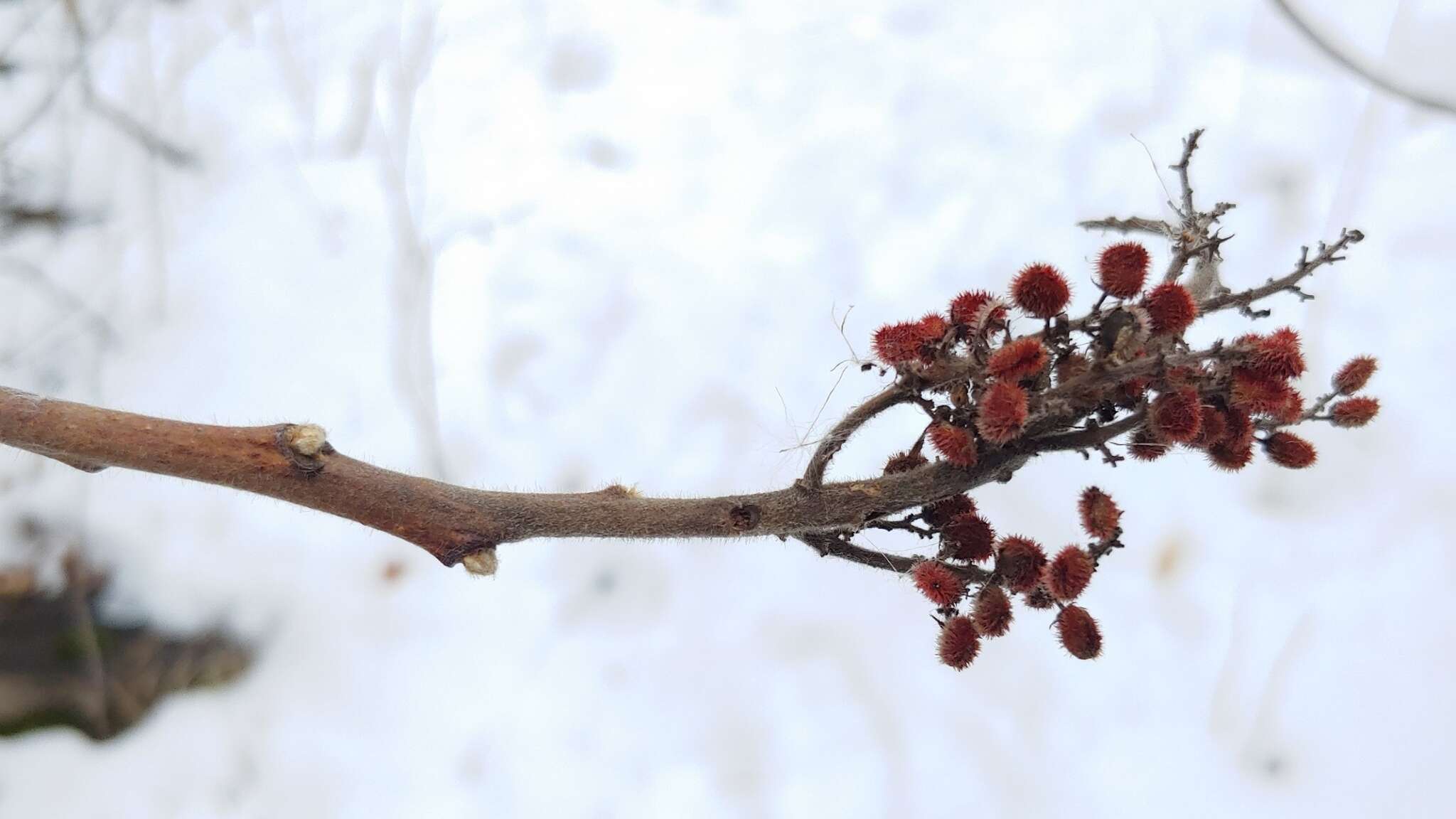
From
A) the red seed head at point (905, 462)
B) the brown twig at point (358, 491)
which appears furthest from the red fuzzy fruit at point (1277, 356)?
the brown twig at point (358, 491)

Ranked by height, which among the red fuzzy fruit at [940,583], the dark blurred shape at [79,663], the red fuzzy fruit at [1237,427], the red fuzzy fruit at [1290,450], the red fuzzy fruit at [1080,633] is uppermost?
the red fuzzy fruit at [1290,450]

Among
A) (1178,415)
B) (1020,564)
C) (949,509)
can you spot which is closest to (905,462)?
(949,509)

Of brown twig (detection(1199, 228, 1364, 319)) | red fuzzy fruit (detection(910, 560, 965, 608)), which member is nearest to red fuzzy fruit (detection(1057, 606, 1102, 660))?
red fuzzy fruit (detection(910, 560, 965, 608))

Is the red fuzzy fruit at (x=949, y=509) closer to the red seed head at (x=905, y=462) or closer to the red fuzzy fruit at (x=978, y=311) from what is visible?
the red seed head at (x=905, y=462)

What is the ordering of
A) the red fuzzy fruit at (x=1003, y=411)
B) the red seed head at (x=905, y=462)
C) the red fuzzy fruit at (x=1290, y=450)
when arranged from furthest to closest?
1. the red seed head at (x=905, y=462)
2. the red fuzzy fruit at (x=1290, y=450)
3. the red fuzzy fruit at (x=1003, y=411)

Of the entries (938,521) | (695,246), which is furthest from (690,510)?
(695,246)

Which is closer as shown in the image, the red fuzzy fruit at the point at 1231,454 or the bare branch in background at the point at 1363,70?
the red fuzzy fruit at the point at 1231,454

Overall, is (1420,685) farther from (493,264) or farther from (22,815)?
(22,815)

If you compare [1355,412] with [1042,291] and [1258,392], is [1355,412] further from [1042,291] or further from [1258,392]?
[1042,291]
